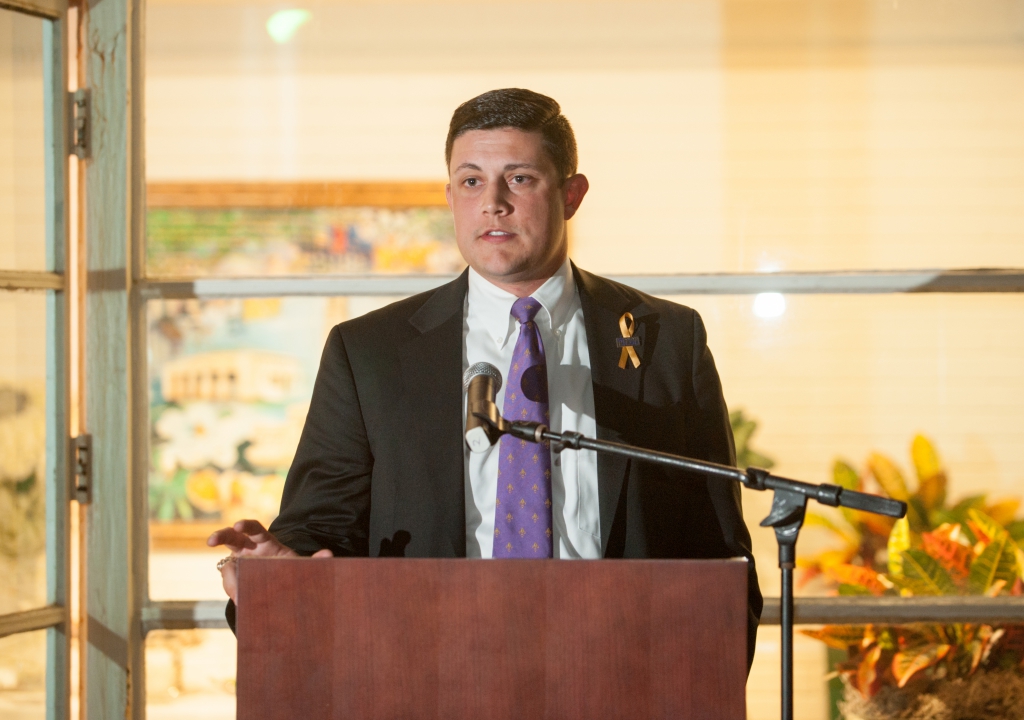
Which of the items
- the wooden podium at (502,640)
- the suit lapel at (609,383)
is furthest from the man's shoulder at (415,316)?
the wooden podium at (502,640)

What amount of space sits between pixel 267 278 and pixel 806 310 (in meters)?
1.34

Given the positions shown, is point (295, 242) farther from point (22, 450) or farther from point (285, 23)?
point (22, 450)

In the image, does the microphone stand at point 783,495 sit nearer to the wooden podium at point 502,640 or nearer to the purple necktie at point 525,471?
the wooden podium at point 502,640

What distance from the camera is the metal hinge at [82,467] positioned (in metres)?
2.31

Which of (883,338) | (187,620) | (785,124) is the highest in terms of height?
(785,124)

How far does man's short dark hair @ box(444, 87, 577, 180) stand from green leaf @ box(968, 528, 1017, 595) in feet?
4.69

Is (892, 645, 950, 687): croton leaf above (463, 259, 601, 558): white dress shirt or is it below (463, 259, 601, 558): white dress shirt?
below

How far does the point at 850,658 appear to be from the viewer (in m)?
2.33

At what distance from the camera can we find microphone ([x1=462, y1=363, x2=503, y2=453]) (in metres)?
1.14

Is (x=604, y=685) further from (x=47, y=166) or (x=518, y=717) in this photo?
(x=47, y=166)

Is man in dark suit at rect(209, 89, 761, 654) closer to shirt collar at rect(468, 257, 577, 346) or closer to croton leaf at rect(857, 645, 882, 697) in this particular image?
shirt collar at rect(468, 257, 577, 346)

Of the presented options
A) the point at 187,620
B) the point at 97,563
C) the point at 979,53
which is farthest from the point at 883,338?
the point at 97,563

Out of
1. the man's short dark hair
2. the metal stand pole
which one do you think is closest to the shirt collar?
the man's short dark hair

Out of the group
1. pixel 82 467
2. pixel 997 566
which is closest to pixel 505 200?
pixel 82 467
